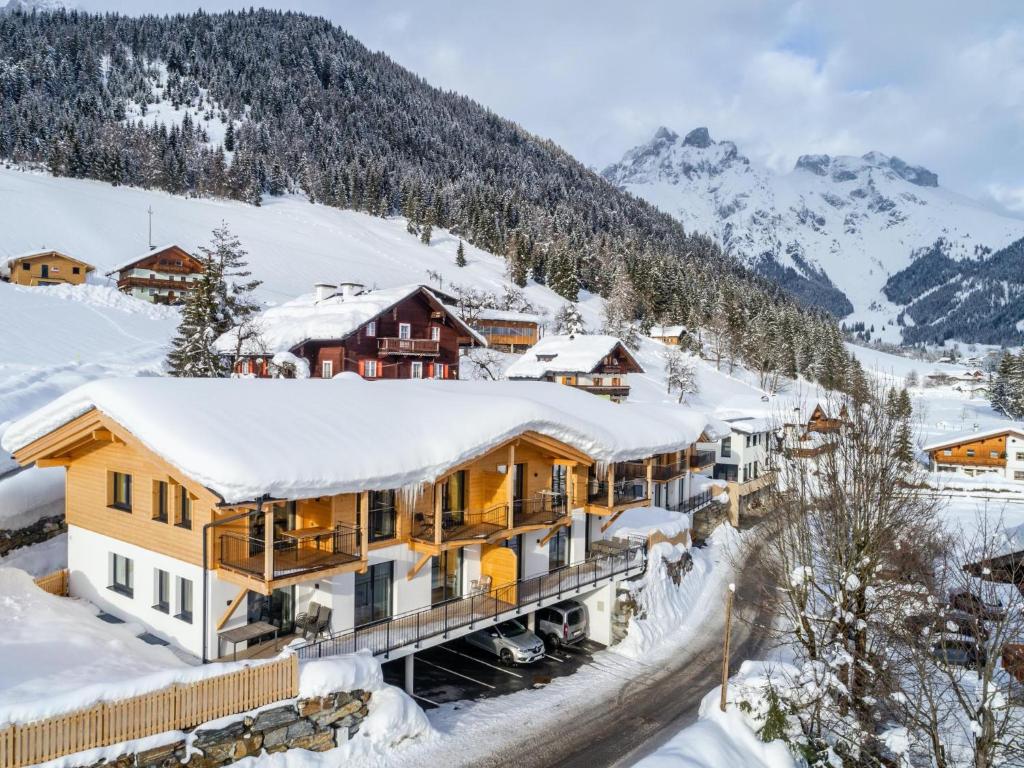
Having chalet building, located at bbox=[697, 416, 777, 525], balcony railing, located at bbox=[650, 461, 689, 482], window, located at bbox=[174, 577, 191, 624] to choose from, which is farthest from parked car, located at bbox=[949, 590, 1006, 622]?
chalet building, located at bbox=[697, 416, 777, 525]

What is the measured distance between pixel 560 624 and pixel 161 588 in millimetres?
13001

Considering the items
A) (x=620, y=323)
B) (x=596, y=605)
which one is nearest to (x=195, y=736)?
(x=596, y=605)

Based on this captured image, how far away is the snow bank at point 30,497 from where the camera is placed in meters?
22.3

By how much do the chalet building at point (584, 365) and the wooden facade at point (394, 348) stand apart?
42.1ft

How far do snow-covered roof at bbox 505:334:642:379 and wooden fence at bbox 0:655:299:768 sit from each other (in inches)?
2230

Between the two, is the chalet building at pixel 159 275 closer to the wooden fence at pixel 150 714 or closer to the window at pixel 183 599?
the window at pixel 183 599

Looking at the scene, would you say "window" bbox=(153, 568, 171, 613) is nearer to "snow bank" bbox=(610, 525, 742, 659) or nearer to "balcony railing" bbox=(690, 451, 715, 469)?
"snow bank" bbox=(610, 525, 742, 659)

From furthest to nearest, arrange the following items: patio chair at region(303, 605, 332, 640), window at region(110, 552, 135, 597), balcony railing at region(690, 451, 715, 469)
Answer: balcony railing at region(690, 451, 715, 469)
window at region(110, 552, 135, 597)
patio chair at region(303, 605, 332, 640)

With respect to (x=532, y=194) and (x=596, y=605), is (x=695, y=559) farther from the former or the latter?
(x=532, y=194)

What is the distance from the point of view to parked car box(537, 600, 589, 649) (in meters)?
24.4

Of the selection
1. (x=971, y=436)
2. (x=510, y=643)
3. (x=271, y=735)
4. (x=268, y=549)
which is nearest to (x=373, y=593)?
(x=268, y=549)

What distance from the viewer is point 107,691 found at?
12570 millimetres

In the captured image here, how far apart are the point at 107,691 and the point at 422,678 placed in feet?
34.2

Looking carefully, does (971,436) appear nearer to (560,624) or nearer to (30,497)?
(560,624)
